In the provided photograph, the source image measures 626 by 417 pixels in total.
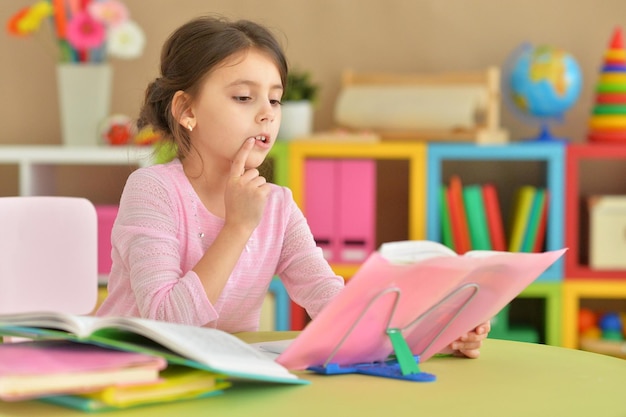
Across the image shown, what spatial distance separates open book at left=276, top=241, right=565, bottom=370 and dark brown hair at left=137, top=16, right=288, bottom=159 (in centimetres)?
55

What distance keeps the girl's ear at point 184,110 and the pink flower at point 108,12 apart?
1.76m

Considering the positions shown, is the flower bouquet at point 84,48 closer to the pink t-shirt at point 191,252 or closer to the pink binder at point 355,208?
the pink binder at point 355,208

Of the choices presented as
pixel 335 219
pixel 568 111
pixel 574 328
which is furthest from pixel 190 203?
pixel 568 111

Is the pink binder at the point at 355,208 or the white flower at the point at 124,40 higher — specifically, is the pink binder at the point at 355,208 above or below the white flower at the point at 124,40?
below

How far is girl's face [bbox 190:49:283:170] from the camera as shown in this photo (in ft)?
4.69

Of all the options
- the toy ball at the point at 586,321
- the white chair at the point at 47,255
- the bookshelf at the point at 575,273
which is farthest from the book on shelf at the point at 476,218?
the white chair at the point at 47,255

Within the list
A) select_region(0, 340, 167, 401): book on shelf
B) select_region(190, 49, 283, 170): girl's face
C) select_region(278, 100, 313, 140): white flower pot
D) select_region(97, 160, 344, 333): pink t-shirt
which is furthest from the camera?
select_region(278, 100, 313, 140): white flower pot

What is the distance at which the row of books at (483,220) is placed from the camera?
9.94 ft

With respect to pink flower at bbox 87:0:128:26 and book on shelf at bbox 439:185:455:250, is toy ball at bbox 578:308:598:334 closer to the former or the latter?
book on shelf at bbox 439:185:455:250

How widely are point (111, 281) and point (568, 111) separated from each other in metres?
2.17

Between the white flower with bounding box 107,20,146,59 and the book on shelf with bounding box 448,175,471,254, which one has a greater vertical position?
the white flower with bounding box 107,20,146,59

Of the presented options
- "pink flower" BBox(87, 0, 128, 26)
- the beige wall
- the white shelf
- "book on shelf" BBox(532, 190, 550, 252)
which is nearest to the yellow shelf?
"book on shelf" BBox(532, 190, 550, 252)

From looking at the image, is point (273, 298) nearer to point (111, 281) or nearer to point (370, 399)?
point (111, 281)

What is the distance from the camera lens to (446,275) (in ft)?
3.34
